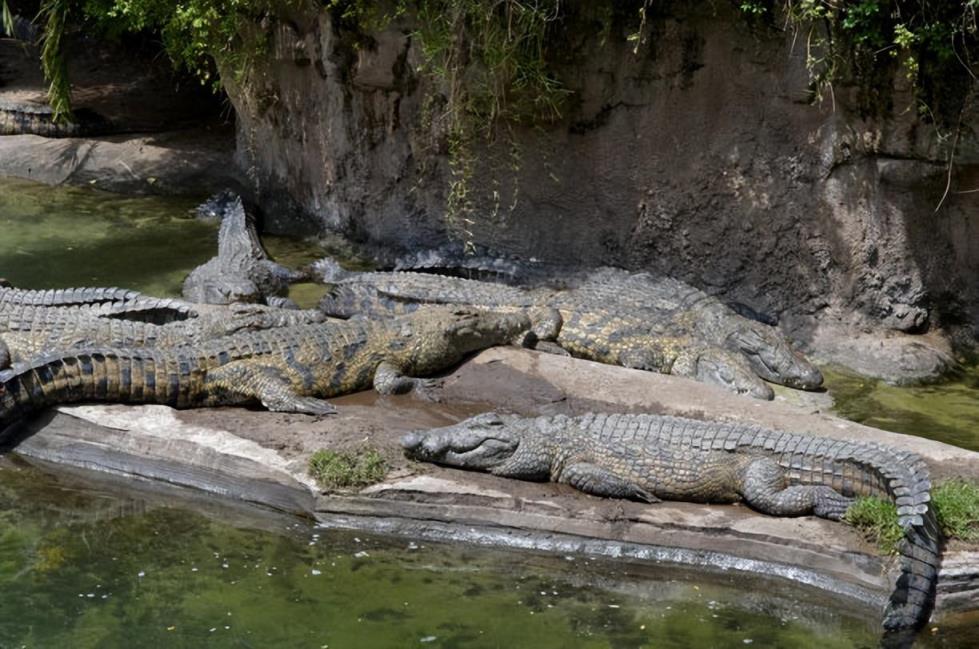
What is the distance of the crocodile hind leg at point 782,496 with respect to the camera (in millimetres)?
5555

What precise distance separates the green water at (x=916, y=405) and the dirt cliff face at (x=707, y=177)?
29cm

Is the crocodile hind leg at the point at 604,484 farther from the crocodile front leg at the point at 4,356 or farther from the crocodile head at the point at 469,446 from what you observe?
the crocodile front leg at the point at 4,356

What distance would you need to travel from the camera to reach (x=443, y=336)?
7.51 m

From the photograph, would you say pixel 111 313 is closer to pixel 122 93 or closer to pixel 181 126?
pixel 181 126

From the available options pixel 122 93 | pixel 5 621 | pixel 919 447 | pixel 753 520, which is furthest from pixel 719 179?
pixel 122 93

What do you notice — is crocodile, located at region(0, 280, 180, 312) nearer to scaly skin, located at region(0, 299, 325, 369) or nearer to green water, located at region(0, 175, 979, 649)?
scaly skin, located at region(0, 299, 325, 369)

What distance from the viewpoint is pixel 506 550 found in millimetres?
5609

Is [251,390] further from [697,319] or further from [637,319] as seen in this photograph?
[697,319]

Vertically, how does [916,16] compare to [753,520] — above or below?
above

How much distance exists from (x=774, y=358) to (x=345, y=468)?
11.2 ft

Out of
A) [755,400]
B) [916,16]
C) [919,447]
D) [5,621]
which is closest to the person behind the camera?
[5,621]

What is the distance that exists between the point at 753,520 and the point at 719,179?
378 cm

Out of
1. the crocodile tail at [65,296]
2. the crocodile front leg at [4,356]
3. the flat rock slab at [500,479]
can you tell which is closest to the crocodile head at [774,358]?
the flat rock slab at [500,479]

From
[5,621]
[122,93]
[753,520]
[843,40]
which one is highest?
[843,40]
